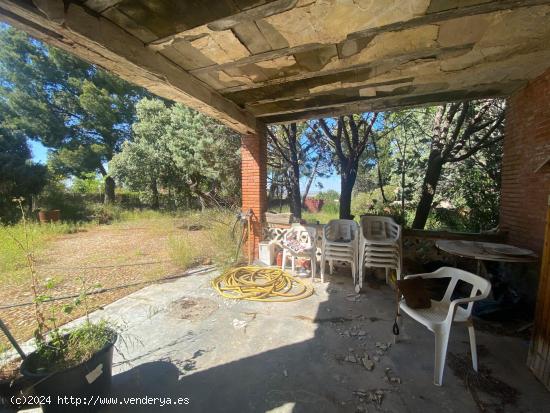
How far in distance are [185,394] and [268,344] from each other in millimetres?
786

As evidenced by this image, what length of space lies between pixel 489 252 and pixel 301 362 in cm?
222

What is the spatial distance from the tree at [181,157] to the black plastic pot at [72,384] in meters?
6.25

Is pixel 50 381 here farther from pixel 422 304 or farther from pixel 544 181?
pixel 544 181

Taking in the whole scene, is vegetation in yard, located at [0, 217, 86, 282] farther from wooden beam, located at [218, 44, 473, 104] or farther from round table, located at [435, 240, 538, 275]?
round table, located at [435, 240, 538, 275]

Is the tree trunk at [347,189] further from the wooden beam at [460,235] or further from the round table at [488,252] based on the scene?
the round table at [488,252]

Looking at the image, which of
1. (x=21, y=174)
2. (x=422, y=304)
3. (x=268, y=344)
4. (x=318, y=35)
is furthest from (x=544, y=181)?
(x=21, y=174)

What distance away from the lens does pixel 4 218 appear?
336 inches

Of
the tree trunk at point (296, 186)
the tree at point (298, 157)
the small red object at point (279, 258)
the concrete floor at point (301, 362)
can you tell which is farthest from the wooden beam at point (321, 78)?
the tree at point (298, 157)

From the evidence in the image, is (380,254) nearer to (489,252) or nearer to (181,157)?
(489,252)

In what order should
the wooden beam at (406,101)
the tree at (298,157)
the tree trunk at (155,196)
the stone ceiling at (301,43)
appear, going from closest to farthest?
the stone ceiling at (301,43)
the wooden beam at (406,101)
the tree at (298,157)
the tree trunk at (155,196)

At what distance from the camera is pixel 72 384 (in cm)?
145

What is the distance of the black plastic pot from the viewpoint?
1.38 meters

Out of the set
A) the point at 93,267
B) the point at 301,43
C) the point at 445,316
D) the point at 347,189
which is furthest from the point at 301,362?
the point at 347,189

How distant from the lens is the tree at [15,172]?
910 cm
